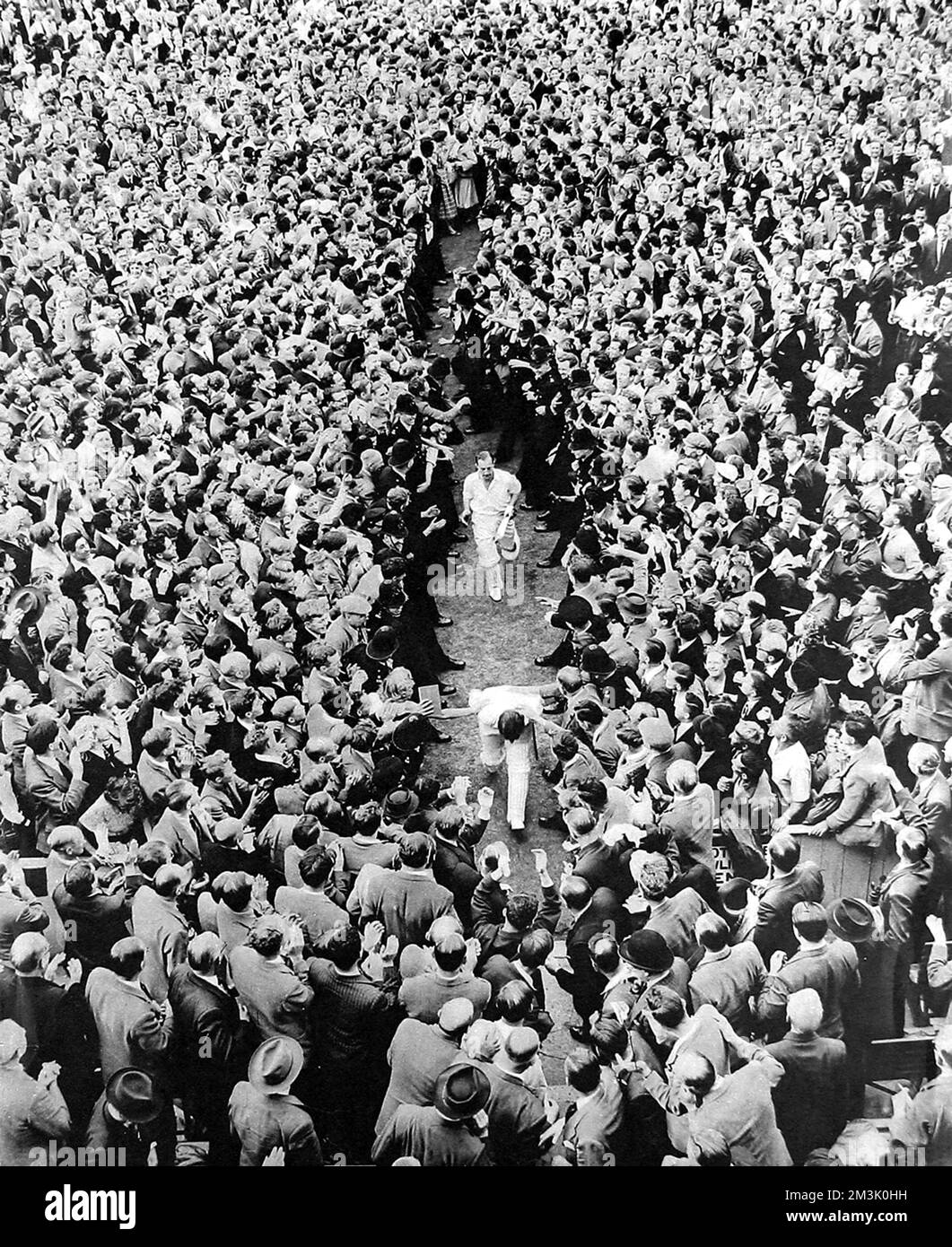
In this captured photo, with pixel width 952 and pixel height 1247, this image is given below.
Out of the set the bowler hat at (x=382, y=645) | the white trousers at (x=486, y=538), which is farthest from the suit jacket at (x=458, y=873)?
the white trousers at (x=486, y=538)

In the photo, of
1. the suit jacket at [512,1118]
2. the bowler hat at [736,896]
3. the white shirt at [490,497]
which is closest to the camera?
the suit jacket at [512,1118]

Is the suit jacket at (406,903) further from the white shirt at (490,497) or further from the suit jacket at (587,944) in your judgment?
the white shirt at (490,497)

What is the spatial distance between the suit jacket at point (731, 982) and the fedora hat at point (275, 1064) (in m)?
1.98

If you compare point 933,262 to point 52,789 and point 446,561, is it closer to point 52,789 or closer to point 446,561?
point 446,561

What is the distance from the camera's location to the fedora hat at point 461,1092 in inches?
203

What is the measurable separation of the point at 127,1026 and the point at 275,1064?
80 centimetres

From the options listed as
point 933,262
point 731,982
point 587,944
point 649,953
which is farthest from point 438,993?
point 933,262

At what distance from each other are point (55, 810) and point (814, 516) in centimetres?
502

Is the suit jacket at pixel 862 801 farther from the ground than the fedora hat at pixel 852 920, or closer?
farther from the ground

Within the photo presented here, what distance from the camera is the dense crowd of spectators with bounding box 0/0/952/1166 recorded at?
552 centimetres

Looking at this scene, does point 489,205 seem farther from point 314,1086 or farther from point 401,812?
point 314,1086

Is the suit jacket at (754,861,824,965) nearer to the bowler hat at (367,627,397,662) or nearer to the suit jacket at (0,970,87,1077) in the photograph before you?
the bowler hat at (367,627,397,662)

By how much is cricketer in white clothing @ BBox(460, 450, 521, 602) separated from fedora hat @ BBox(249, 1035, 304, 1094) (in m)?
2.99
